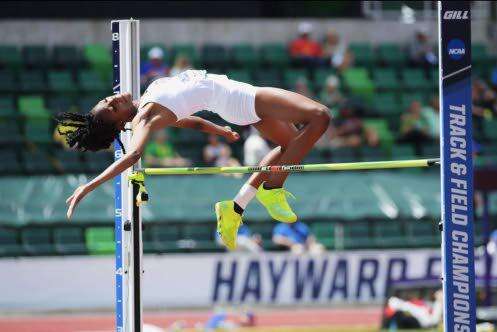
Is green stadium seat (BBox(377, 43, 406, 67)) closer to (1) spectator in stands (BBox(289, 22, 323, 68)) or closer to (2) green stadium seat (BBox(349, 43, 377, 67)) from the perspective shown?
(2) green stadium seat (BBox(349, 43, 377, 67))

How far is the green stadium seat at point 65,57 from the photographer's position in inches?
715

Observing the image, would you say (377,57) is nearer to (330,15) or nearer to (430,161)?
(330,15)

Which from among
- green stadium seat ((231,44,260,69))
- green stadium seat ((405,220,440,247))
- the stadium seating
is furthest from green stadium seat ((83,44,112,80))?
green stadium seat ((405,220,440,247))

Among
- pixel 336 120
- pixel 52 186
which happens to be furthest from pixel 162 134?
pixel 336 120

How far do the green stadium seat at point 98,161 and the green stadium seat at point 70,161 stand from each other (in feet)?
0.29

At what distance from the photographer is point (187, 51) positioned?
18.6 meters

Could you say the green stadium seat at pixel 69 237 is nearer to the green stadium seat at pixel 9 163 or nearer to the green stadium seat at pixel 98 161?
the green stadium seat at pixel 98 161

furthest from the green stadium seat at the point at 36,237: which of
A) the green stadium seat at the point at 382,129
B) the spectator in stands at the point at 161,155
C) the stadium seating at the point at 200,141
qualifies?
the green stadium seat at the point at 382,129

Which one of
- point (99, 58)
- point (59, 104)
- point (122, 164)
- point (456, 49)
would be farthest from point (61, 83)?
point (456, 49)

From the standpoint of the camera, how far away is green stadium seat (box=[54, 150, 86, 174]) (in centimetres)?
1585

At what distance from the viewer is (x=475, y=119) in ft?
59.5

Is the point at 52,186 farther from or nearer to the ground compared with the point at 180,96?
nearer to the ground

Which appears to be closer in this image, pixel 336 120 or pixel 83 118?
pixel 83 118

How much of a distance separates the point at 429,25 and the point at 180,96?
1291cm
